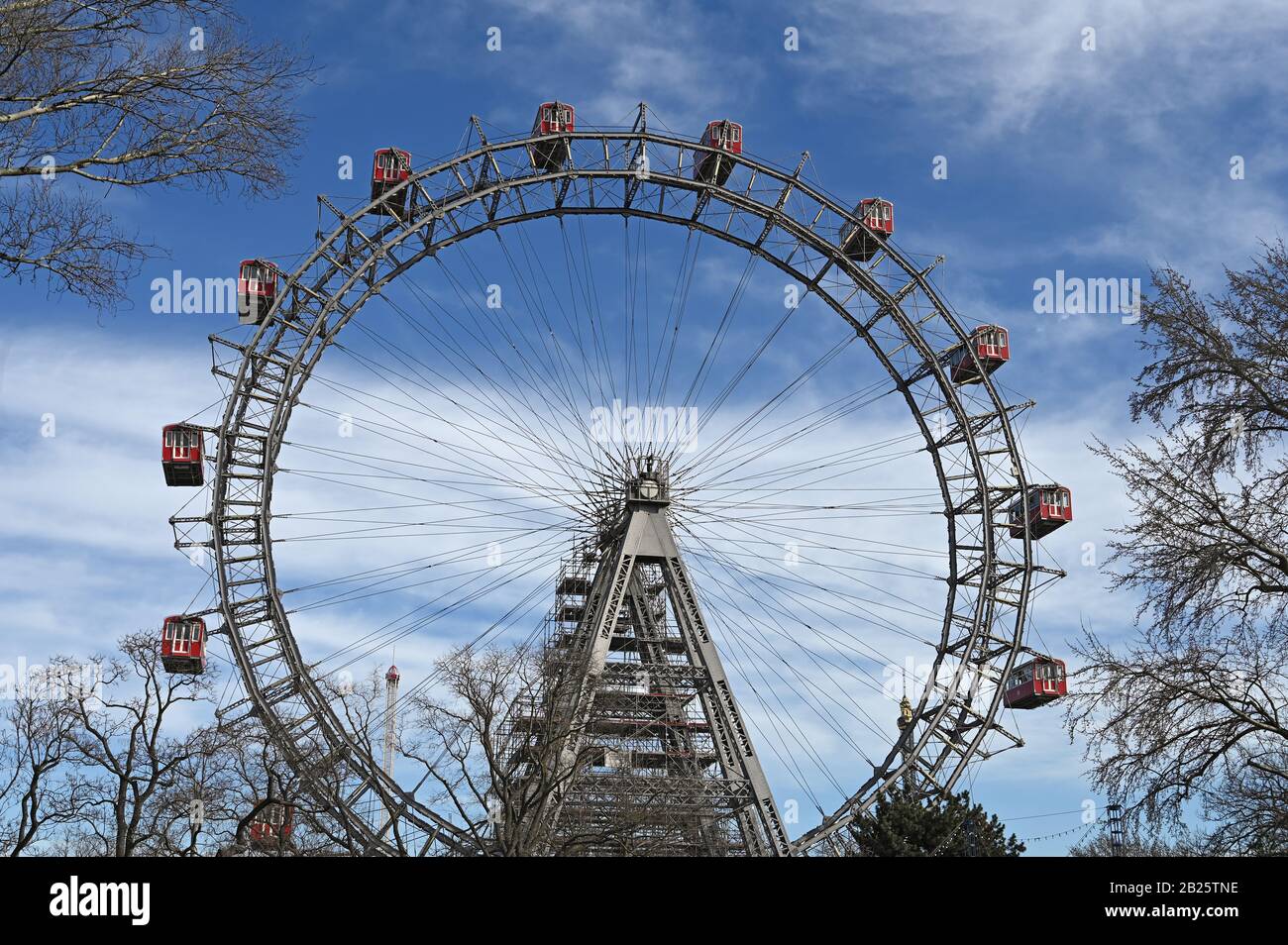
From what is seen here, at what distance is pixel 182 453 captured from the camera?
131 feet

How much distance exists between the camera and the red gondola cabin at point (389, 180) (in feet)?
138

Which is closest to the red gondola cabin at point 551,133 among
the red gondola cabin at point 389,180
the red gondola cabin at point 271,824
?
the red gondola cabin at point 389,180

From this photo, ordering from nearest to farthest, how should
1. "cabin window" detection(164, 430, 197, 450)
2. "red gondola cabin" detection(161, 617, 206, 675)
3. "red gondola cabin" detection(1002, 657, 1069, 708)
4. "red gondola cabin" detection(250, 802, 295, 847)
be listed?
"red gondola cabin" detection(250, 802, 295, 847), "red gondola cabin" detection(161, 617, 206, 675), "cabin window" detection(164, 430, 197, 450), "red gondola cabin" detection(1002, 657, 1069, 708)

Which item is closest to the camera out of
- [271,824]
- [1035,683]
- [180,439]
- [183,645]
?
[271,824]

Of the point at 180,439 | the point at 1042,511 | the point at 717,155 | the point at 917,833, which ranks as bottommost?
the point at 917,833

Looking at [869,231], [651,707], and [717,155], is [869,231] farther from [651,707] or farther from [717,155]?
[651,707]

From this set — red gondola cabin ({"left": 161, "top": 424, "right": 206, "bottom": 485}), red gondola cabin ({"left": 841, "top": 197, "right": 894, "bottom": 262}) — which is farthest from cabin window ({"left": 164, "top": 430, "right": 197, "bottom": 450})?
red gondola cabin ({"left": 841, "top": 197, "right": 894, "bottom": 262})

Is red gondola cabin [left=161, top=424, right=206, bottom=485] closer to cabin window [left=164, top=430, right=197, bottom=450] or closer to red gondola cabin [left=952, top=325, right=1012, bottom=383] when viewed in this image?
cabin window [left=164, top=430, right=197, bottom=450]

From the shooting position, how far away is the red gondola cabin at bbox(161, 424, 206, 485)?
1571 inches

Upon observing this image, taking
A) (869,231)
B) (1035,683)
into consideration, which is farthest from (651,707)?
(869,231)

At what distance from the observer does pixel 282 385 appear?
40906 mm

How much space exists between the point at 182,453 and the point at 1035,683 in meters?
28.5

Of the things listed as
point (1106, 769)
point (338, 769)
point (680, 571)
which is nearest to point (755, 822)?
point (680, 571)

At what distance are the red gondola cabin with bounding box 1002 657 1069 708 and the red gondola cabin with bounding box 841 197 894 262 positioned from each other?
15.3m
